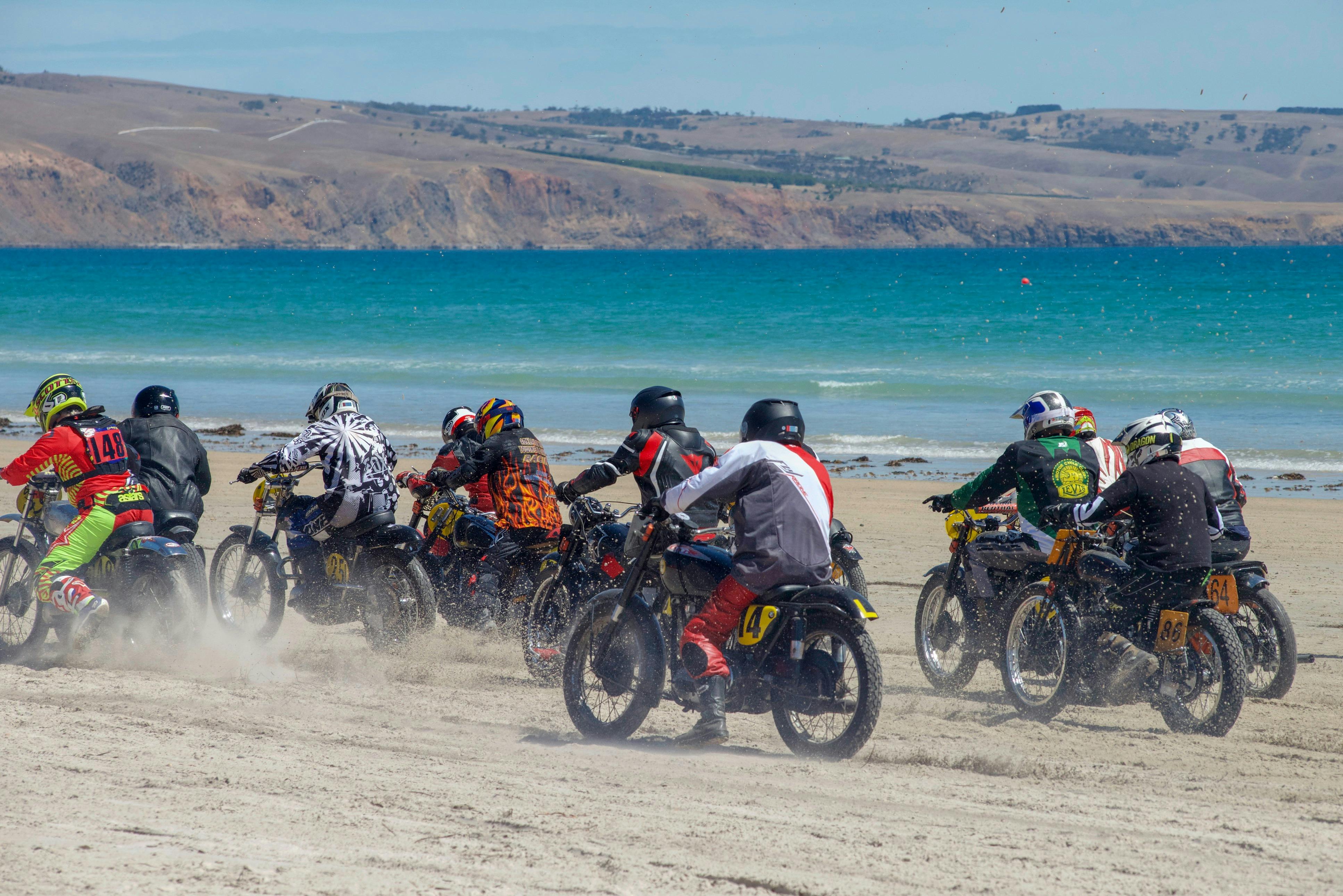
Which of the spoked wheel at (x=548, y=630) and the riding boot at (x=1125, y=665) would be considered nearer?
the riding boot at (x=1125, y=665)

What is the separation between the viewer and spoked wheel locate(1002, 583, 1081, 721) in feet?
21.3

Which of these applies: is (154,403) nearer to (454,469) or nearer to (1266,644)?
(454,469)

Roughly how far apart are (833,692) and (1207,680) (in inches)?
74.9

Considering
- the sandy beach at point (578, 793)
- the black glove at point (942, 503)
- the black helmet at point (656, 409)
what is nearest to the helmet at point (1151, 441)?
the black glove at point (942, 503)

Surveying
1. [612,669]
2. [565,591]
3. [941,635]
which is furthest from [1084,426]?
[612,669]

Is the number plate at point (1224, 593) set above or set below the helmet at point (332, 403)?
below

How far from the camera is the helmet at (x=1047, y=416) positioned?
7176mm

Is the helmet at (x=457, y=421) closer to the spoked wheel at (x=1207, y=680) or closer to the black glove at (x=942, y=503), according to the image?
the black glove at (x=942, y=503)

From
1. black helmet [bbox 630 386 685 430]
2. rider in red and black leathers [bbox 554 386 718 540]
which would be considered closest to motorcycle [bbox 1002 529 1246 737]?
rider in red and black leathers [bbox 554 386 718 540]

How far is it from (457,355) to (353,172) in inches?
5434

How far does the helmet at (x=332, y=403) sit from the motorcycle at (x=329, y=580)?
0.33m

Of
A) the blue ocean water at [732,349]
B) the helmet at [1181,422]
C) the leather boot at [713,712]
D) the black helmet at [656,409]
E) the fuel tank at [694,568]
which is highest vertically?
the blue ocean water at [732,349]

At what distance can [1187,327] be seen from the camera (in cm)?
4562

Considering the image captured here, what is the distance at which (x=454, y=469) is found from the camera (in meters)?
8.09
